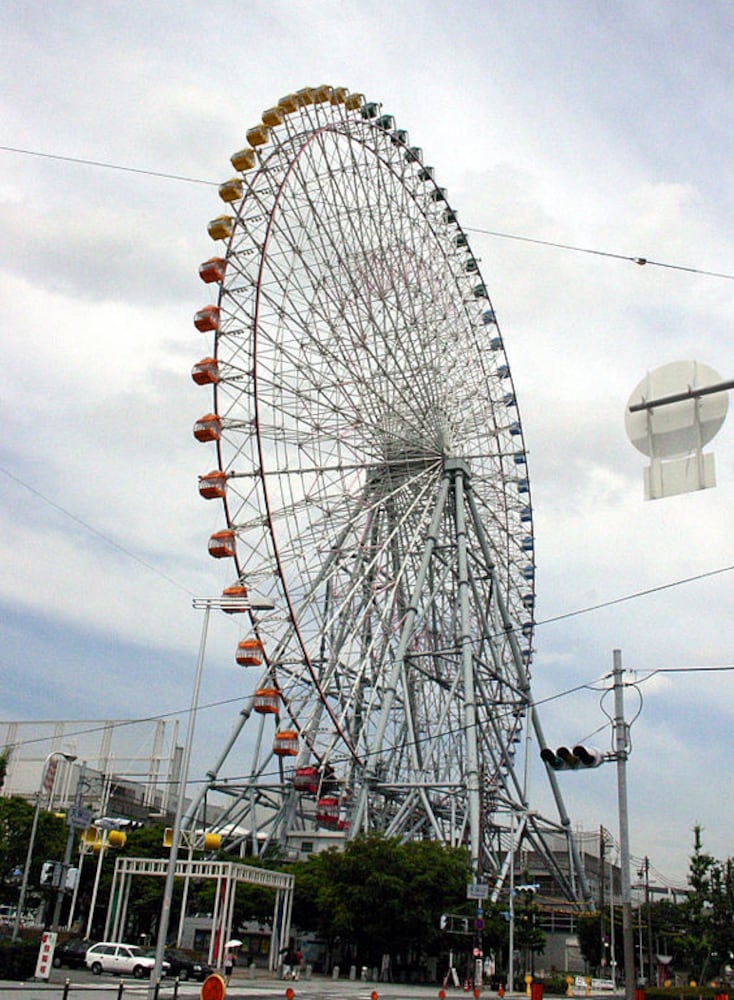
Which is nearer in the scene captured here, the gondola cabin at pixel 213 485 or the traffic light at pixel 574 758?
the traffic light at pixel 574 758

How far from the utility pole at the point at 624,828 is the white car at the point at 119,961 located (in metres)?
20.6

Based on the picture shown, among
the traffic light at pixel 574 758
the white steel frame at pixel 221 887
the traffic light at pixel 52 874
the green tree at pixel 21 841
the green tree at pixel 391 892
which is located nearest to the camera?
the traffic light at pixel 574 758

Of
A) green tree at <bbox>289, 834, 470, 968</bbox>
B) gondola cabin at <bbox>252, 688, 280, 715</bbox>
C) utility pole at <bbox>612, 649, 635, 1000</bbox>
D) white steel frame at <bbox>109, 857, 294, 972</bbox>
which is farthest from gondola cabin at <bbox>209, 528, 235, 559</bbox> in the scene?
utility pole at <bbox>612, 649, 635, 1000</bbox>

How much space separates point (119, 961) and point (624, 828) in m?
22.8

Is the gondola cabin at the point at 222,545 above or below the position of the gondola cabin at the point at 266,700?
above

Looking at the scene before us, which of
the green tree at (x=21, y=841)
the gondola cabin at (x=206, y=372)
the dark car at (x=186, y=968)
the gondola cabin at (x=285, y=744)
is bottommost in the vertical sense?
the dark car at (x=186, y=968)

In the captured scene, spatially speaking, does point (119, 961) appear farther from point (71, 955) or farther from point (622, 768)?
point (622, 768)

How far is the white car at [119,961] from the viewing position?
33812 millimetres

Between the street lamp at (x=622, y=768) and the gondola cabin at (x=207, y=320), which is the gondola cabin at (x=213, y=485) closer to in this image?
the gondola cabin at (x=207, y=320)

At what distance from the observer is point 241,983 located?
110 ft

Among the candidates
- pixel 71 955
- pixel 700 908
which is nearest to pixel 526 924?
pixel 700 908

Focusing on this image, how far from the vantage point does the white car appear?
33.8m

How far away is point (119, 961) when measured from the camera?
3403 cm

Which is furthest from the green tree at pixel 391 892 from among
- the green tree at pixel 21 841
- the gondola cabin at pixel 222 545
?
the green tree at pixel 21 841
